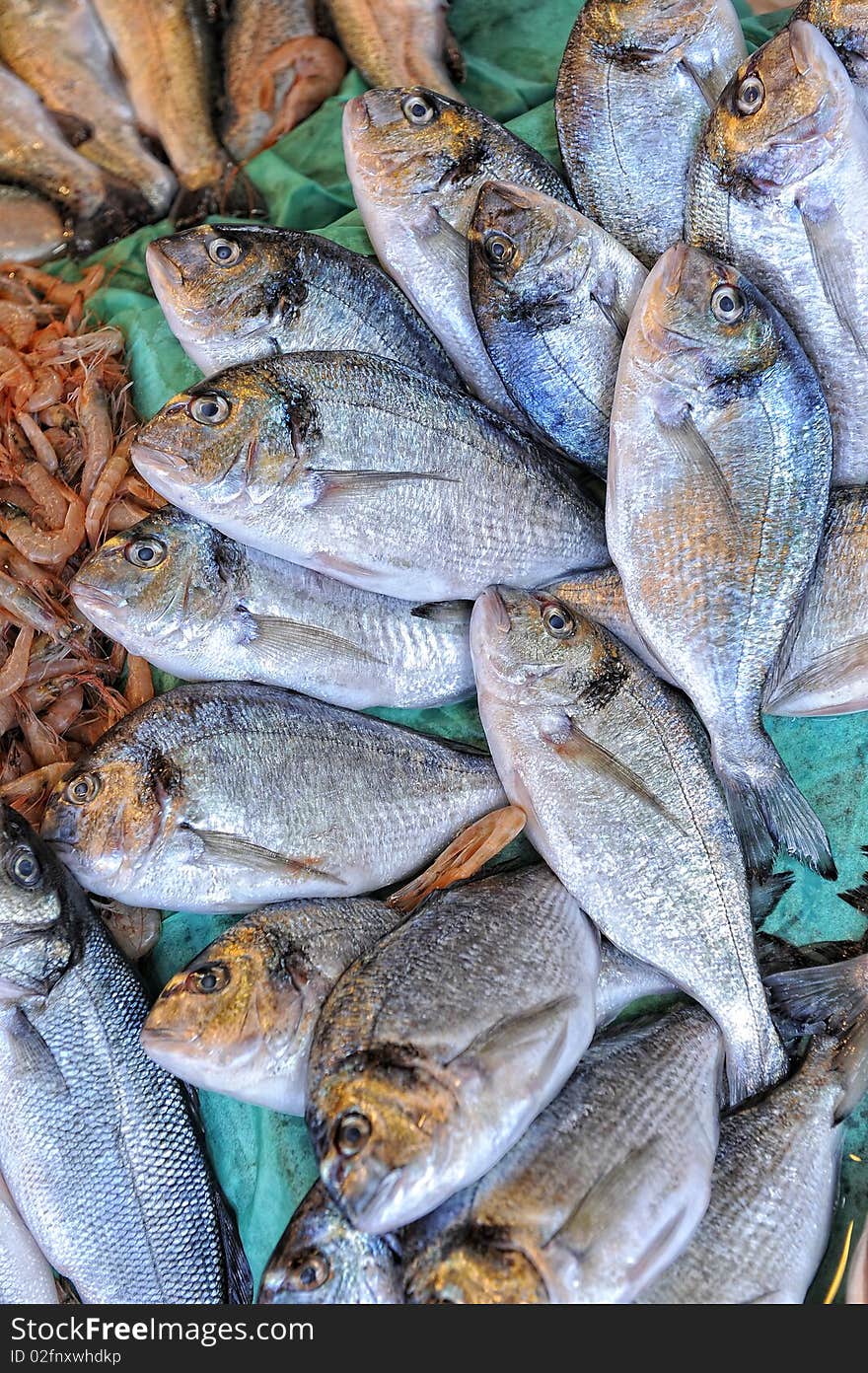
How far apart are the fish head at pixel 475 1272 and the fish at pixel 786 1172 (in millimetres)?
228

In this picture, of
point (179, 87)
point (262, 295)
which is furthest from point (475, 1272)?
point (179, 87)

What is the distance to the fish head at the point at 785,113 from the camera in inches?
69.2

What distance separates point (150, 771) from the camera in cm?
184

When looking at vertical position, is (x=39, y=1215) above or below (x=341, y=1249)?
below

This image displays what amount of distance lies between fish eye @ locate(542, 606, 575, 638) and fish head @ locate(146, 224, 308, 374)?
0.76 m

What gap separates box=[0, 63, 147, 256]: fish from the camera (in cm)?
261

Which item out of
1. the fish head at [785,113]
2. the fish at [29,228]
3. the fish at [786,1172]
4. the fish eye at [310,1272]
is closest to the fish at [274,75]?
the fish at [29,228]

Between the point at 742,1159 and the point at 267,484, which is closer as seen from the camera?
the point at 742,1159

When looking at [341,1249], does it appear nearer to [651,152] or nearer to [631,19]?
[651,152]

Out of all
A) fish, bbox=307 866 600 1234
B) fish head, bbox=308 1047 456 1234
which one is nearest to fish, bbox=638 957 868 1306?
fish, bbox=307 866 600 1234

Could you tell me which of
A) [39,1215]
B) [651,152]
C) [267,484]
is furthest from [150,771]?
[651,152]

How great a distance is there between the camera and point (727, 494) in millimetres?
1771

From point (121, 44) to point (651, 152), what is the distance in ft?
5.00

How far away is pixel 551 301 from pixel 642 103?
1.77 feet
